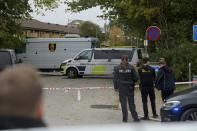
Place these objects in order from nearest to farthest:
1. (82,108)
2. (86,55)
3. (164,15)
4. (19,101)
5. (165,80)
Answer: (19,101) → (165,80) → (82,108) → (86,55) → (164,15)

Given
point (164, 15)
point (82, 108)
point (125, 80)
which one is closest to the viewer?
point (125, 80)

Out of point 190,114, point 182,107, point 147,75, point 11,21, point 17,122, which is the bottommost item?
point 190,114

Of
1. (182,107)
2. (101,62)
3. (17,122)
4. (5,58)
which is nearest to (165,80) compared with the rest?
(182,107)

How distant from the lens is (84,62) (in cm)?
3117

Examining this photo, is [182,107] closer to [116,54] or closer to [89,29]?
[116,54]

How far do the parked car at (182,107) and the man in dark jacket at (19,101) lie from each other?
7.90 m

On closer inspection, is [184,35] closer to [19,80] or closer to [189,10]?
[189,10]

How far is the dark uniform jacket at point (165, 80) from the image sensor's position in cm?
1327

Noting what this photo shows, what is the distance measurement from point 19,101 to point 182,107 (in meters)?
8.07

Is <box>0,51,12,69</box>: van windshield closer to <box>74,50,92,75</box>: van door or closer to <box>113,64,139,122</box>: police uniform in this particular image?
<box>113,64,139,122</box>: police uniform

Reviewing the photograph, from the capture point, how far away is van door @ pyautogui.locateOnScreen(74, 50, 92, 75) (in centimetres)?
3105

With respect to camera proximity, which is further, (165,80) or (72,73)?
(72,73)

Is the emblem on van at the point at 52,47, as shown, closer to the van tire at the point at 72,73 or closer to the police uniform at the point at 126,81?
the van tire at the point at 72,73

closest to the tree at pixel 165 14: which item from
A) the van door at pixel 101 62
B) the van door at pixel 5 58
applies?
the van door at pixel 101 62
